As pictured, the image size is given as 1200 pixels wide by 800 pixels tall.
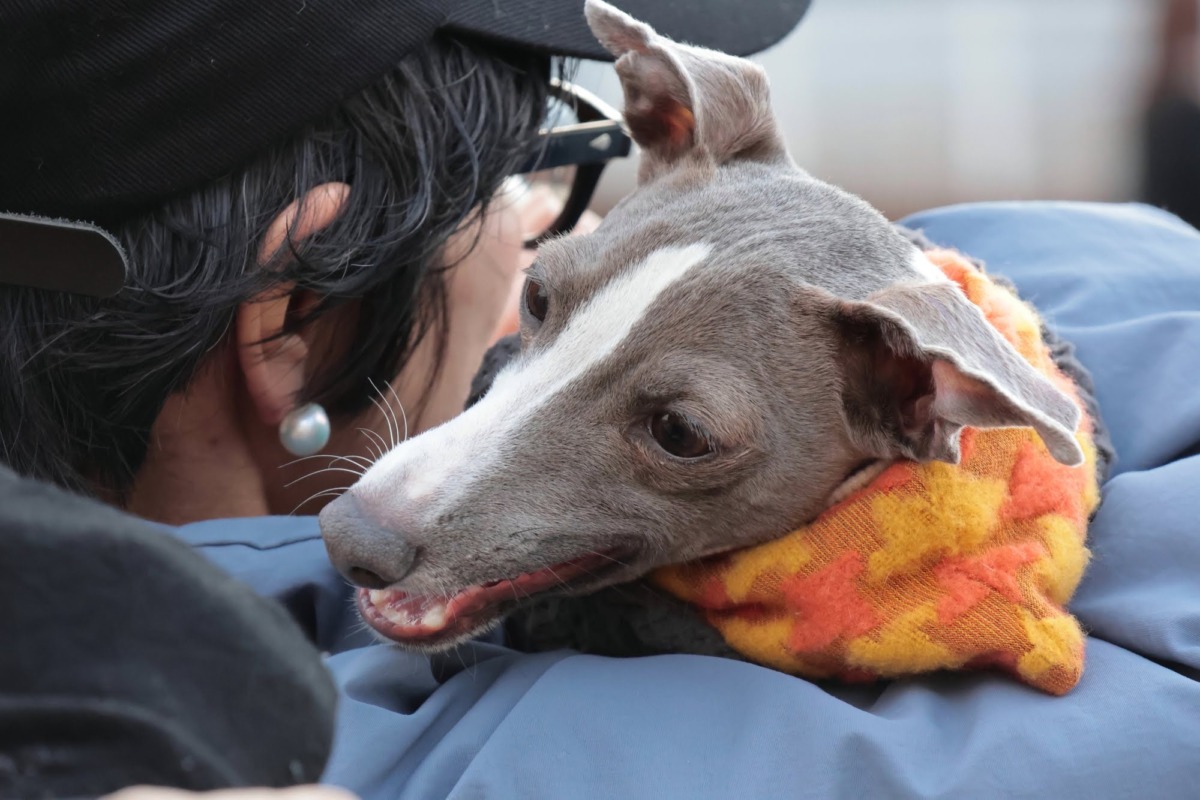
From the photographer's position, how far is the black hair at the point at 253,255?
1.40 meters

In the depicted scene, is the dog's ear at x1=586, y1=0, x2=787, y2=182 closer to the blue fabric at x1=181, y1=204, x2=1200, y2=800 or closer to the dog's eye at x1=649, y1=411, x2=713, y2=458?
the dog's eye at x1=649, y1=411, x2=713, y2=458

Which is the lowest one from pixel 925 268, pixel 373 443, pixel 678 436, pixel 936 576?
pixel 373 443

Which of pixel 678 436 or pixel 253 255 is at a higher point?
pixel 253 255

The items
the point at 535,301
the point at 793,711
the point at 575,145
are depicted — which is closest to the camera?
the point at 793,711

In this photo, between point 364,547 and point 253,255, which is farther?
point 253,255

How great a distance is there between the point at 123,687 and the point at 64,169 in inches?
34.6

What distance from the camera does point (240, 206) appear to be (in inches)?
55.6

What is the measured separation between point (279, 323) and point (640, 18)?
2.32 feet

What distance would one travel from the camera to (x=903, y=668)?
1279 millimetres

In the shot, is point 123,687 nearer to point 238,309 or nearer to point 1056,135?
point 238,309

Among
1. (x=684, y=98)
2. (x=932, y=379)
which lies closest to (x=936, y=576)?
(x=932, y=379)

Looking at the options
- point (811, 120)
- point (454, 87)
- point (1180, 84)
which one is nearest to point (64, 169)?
point (454, 87)

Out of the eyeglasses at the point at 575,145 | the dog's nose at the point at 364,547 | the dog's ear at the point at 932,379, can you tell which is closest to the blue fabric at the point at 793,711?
the dog's nose at the point at 364,547

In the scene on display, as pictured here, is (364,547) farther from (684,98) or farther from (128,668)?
(684,98)
